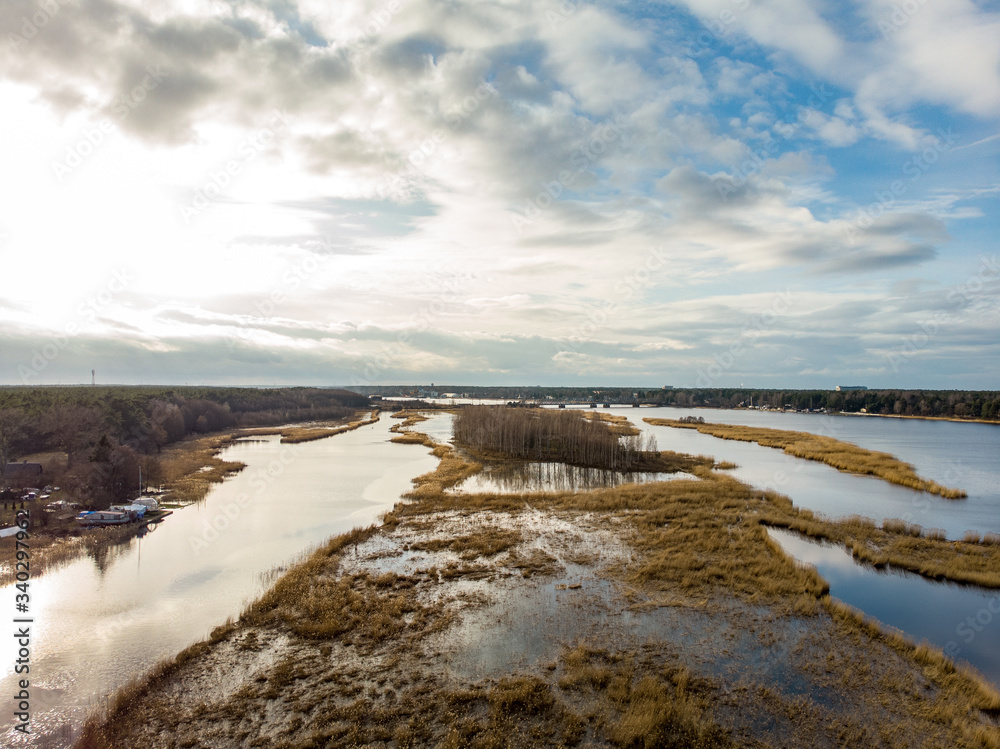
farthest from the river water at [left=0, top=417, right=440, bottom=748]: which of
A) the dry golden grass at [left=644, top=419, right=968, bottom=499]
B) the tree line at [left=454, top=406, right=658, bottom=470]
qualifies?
the dry golden grass at [left=644, top=419, right=968, bottom=499]

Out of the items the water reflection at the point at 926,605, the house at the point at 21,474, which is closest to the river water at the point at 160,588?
the house at the point at 21,474

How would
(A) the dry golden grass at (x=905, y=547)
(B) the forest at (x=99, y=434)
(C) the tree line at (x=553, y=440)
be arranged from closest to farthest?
(A) the dry golden grass at (x=905, y=547)
(B) the forest at (x=99, y=434)
(C) the tree line at (x=553, y=440)

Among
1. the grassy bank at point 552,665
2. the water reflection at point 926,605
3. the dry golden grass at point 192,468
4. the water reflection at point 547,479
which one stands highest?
the grassy bank at point 552,665

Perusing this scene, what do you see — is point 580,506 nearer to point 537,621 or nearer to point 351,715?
point 537,621

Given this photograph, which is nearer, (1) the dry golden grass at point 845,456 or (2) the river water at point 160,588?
(2) the river water at point 160,588

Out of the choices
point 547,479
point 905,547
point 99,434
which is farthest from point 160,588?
point 99,434

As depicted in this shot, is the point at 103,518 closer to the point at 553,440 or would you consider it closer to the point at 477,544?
the point at 477,544

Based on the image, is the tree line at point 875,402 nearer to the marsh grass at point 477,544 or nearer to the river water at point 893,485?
the river water at point 893,485
